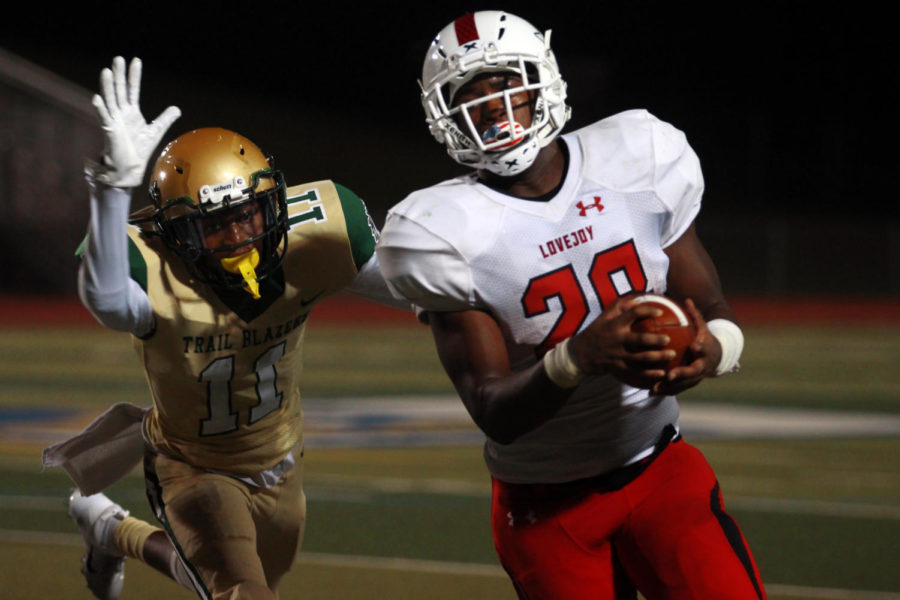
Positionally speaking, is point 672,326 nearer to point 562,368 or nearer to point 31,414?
point 562,368

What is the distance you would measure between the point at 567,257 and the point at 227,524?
3.95ft

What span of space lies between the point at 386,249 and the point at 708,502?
85 cm

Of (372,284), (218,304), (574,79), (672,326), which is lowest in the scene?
(574,79)

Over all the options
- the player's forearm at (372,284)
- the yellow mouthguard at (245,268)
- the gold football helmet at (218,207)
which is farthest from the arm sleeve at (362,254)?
the yellow mouthguard at (245,268)

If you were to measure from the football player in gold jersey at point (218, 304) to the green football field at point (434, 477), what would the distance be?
39.9 inches

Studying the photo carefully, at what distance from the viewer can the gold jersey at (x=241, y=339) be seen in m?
3.10

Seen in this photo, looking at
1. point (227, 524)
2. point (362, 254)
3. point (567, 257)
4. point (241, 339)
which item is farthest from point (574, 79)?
point (567, 257)

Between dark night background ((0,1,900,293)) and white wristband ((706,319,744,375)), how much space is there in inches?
640

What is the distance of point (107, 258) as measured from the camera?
9.03 feet

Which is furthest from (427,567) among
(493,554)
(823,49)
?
(823,49)

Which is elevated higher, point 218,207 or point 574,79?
point 218,207

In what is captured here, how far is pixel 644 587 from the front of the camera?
2520 mm

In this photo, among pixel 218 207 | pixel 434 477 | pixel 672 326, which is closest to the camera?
pixel 672 326

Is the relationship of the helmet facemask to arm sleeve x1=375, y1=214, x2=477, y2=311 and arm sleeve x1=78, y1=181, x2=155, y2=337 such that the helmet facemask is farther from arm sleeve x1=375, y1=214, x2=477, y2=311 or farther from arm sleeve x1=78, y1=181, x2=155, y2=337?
arm sleeve x1=375, y1=214, x2=477, y2=311
